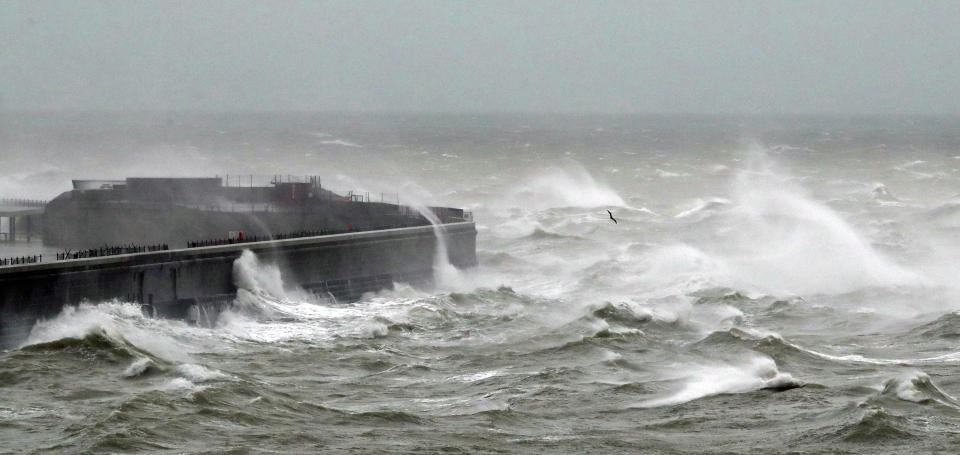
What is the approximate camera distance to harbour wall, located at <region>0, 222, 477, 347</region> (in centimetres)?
3462

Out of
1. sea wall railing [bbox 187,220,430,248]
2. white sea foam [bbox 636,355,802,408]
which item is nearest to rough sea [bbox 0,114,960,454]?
white sea foam [bbox 636,355,802,408]

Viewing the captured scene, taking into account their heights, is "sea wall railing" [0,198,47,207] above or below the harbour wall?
above

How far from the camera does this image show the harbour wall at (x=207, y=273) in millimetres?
34625

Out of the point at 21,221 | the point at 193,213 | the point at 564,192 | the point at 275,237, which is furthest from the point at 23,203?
the point at 564,192

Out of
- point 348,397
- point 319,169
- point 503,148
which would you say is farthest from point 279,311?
point 503,148

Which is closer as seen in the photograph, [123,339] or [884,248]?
[123,339]

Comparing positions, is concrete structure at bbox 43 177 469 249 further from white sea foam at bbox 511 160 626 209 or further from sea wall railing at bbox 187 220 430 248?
white sea foam at bbox 511 160 626 209

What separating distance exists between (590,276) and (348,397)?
25.3 m

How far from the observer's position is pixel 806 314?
4191 cm

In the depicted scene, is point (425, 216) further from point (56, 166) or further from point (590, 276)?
point (56, 166)

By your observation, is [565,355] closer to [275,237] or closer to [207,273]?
[207,273]

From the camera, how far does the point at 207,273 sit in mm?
40156

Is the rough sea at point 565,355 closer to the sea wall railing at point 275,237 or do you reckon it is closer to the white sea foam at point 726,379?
the white sea foam at point 726,379

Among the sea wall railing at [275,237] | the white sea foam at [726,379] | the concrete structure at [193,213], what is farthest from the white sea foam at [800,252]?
the white sea foam at [726,379]
